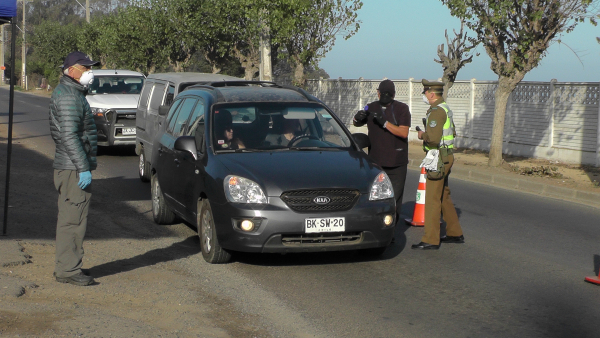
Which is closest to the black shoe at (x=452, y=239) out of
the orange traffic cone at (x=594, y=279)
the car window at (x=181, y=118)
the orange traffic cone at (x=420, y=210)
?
the orange traffic cone at (x=420, y=210)

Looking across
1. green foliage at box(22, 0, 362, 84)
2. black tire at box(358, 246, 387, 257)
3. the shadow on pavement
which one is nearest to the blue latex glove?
the shadow on pavement

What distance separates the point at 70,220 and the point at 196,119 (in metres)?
2.45

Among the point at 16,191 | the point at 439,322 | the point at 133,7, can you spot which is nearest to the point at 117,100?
the point at 16,191

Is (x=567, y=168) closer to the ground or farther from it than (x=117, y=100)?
closer to the ground

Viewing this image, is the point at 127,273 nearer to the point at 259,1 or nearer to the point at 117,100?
the point at 117,100

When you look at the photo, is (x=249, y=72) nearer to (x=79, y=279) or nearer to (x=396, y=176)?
(x=396, y=176)

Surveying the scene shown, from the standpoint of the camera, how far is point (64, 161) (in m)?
6.03

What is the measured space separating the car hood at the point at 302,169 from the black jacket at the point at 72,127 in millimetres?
1424

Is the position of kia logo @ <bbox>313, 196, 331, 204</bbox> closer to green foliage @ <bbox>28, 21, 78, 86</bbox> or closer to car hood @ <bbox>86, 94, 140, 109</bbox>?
car hood @ <bbox>86, 94, 140, 109</bbox>

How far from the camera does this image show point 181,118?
8.86 m

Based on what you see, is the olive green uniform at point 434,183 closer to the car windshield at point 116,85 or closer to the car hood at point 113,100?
the car hood at point 113,100

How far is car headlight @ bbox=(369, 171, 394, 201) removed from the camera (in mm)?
6973

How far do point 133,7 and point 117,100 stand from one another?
2882 cm

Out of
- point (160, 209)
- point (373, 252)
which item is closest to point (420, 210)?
point (373, 252)
